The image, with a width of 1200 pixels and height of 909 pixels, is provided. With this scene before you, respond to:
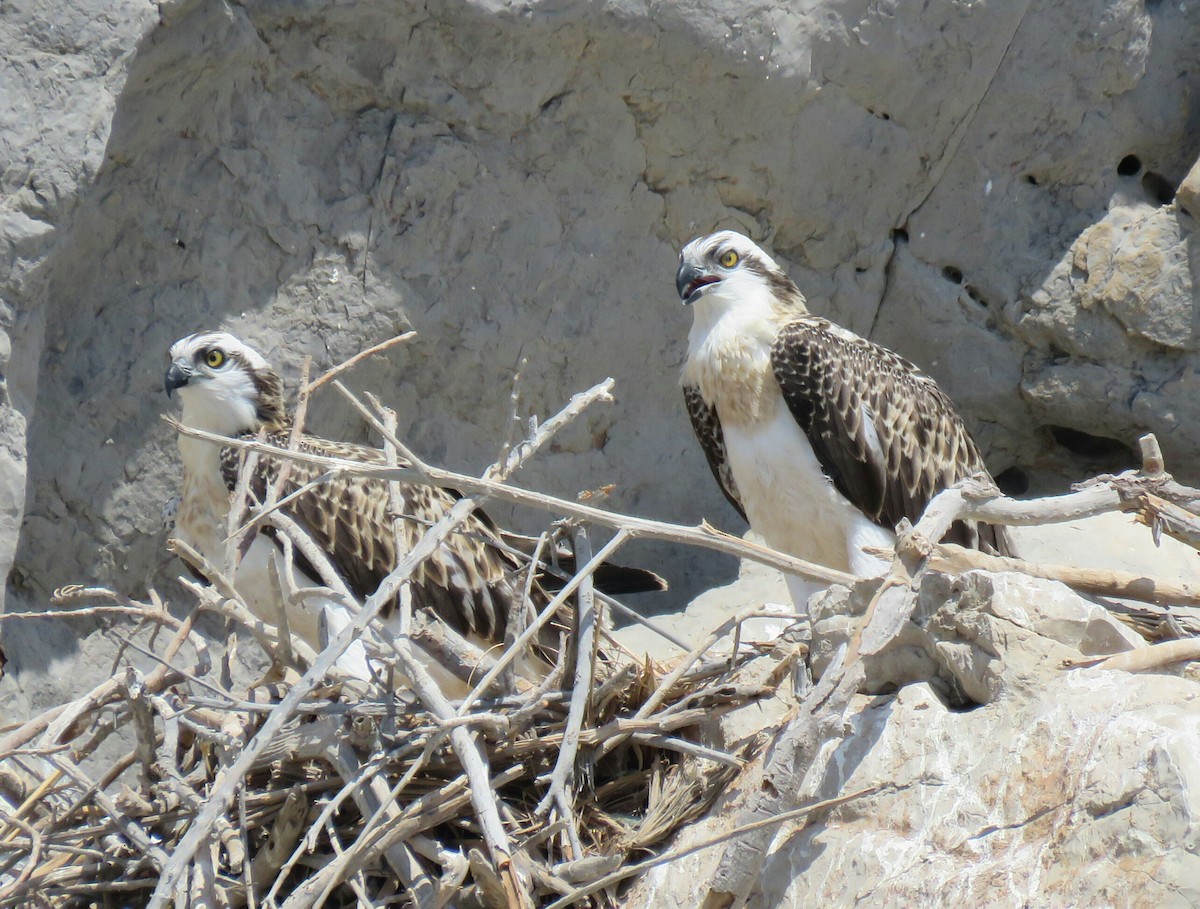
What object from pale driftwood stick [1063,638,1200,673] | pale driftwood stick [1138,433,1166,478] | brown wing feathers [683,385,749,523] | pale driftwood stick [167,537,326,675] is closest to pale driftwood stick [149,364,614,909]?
pale driftwood stick [167,537,326,675]

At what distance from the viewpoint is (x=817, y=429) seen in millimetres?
5176

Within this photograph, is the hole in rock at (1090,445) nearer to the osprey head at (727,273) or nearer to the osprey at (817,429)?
the osprey at (817,429)

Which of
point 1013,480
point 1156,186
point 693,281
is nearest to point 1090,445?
point 1013,480

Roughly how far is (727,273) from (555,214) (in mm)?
1955

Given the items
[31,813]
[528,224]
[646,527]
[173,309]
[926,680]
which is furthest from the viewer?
[528,224]

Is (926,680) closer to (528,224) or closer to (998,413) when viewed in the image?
(528,224)

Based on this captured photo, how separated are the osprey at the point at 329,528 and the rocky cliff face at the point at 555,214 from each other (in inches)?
39.0

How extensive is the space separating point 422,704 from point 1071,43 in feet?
18.7

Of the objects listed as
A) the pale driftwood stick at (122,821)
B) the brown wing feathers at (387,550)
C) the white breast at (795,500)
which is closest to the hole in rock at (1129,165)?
the white breast at (795,500)

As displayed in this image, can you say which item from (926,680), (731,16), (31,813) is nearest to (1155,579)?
(926,680)

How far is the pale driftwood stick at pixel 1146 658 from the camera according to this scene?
3.04 metres

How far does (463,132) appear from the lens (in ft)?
23.3

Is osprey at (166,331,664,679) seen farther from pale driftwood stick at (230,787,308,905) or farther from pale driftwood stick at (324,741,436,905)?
pale driftwood stick at (324,741,436,905)

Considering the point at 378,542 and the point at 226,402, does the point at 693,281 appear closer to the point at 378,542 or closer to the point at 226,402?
the point at 378,542
